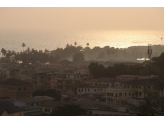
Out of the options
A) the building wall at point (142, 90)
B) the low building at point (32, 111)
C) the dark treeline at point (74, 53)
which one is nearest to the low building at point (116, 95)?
the building wall at point (142, 90)

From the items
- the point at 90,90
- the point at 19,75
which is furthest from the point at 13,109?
the point at 19,75

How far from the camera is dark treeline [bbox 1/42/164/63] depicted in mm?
93812

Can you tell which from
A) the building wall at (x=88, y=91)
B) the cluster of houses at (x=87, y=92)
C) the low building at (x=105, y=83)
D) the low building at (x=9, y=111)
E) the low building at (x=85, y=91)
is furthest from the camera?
the low building at (x=105, y=83)

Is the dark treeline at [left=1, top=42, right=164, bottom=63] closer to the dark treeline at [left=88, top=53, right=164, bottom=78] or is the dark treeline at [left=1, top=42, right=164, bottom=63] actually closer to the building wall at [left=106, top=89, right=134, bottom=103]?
the dark treeline at [left=88, top=53, right=164, bottom=78]

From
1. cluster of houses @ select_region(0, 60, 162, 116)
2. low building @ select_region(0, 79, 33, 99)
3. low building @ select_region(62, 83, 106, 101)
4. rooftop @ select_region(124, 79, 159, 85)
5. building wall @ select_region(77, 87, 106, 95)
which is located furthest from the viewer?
low building @ select_region(0, 79, 33, 99)

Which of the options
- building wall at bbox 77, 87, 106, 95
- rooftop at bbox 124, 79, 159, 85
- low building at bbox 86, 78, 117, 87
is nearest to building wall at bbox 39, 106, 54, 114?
building wall at bbox 77, 87, 106, 95

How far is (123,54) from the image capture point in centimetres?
13925

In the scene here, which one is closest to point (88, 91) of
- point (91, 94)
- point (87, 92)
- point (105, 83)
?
point (87, 92)

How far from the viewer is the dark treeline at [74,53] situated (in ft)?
308

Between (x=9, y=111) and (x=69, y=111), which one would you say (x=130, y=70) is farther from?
(x=9, y=111)

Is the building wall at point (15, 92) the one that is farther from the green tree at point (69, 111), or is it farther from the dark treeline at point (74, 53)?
the dark treeline at point (74, 53)
